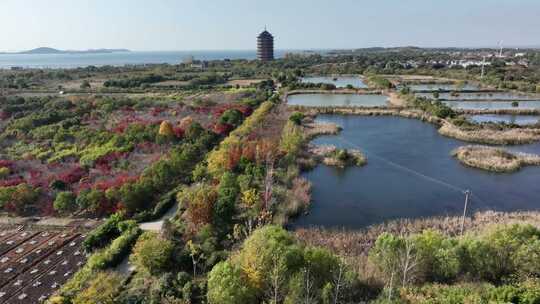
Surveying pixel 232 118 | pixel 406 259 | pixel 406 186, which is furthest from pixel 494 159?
pixel 232 118

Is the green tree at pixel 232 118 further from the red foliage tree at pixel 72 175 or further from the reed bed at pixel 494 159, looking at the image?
the reed bed at pixel 494 159

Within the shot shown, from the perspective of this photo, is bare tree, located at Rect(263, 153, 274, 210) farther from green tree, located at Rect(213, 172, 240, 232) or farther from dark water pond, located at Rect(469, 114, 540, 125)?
dark water pond, located at Rect(469, 114, 540, 125)

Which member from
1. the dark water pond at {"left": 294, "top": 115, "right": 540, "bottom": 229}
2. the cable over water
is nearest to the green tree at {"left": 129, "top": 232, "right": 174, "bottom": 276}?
the dark water pond at {"left": 294, "top": 115, "right": 540, "bottom": 229}

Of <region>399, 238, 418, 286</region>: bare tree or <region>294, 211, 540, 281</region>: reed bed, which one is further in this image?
<region>294, 211, 540, 281</region>: reed bed

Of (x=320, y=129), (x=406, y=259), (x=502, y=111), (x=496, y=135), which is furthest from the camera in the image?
(x=502, y=111)

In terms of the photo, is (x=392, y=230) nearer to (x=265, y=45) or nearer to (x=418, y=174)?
(x=418, y=174)
